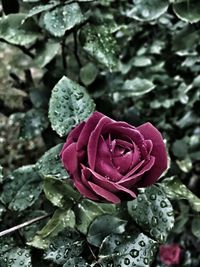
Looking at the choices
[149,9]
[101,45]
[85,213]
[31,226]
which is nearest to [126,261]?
[85,213]

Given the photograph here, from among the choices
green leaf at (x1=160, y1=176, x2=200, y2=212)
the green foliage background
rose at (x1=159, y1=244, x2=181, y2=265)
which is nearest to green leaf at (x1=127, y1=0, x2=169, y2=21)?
the green foliage background

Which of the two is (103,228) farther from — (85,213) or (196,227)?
(196,227)

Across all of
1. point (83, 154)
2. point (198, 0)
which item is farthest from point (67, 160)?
point (198, 0)

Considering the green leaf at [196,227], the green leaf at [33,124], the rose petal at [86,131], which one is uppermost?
the rose petal at [86,131]

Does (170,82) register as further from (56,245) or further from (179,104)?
(56,245)

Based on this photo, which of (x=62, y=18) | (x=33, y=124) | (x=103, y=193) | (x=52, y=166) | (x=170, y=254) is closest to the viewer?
(x=103, y=193)

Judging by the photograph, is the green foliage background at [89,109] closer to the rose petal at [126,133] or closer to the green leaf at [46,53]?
the green leaf at [46,53]

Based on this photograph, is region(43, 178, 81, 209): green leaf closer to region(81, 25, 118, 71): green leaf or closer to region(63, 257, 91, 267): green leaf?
region(63, 257, 91, 267): green leaf

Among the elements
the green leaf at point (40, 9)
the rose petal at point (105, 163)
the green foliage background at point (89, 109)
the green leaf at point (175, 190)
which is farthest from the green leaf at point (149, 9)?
the rose petal at point (105, 163)
